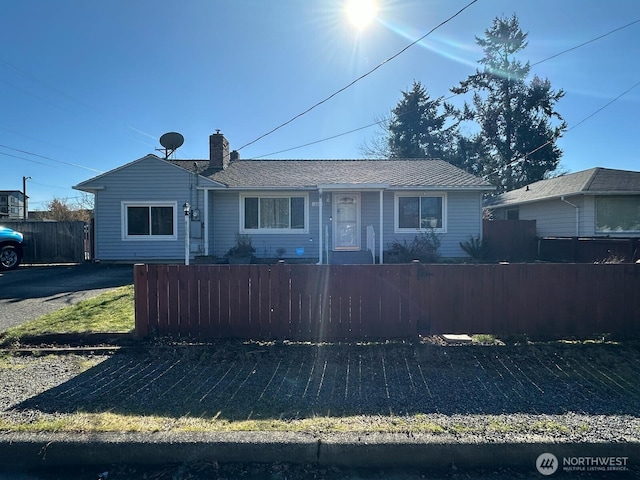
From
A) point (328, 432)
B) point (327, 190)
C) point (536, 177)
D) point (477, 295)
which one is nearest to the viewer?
point (328, 432)

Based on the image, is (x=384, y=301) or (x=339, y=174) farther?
(x=339, y=174)

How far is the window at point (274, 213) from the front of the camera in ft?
46.0

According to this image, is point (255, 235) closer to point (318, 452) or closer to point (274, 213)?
point (274, 213)

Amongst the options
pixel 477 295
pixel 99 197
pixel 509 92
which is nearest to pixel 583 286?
pixel 477 295

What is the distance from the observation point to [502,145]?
33.4 m

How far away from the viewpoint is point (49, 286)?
384 inches

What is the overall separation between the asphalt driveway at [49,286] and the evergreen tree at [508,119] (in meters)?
30.7

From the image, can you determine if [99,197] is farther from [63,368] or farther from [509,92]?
[509,92]

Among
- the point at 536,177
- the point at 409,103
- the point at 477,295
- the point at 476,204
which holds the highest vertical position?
the point at 409,103

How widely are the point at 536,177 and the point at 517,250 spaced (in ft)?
61.9

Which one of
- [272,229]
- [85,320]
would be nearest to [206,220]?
[272,229]

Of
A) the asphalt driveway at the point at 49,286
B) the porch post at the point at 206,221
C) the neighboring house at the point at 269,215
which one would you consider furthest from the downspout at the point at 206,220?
the asphalt driveway at the point at 49,286

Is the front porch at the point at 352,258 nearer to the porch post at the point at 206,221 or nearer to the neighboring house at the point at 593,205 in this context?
the porch post at the point at 206,221

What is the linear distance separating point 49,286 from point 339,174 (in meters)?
10.3
